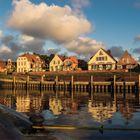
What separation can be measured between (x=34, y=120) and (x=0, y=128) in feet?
16.9

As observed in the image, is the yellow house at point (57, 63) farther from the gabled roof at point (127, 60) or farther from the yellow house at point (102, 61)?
the gabled roof at point (127, 60)

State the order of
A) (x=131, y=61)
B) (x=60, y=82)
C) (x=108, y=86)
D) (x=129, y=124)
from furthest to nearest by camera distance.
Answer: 1. (x=131, y=61)
2. (x=60, y=82)
3. (x=108, y=86)
4. (x=129, y=124)

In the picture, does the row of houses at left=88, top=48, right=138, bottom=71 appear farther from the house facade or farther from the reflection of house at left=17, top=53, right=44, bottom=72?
the house facade

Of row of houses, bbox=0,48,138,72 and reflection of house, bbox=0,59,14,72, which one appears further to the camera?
reflection of house, bbox=0,59,14,72

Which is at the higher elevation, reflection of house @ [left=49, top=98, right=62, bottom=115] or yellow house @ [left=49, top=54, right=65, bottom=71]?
yellow house @ [left=49, top=54, right=65, bottom=71]

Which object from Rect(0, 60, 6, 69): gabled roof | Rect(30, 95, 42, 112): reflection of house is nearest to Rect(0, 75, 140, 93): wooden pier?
Rect(30, 95, 42, 112): reflection of house

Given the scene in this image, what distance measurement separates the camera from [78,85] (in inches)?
3268

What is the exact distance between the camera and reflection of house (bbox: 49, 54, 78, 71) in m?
137

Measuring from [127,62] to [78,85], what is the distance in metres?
40.0

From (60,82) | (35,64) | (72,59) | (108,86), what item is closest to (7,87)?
(60,82)

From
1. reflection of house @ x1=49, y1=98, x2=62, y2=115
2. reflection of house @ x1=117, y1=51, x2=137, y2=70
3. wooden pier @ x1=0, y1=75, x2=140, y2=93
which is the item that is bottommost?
reflection of house @ x1=49, y1=98, x2=62, y2=115

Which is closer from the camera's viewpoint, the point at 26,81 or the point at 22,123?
Result: the point at 22,123

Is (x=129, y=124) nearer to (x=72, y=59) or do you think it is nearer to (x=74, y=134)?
(x=74, y=134)

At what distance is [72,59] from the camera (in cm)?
13862
